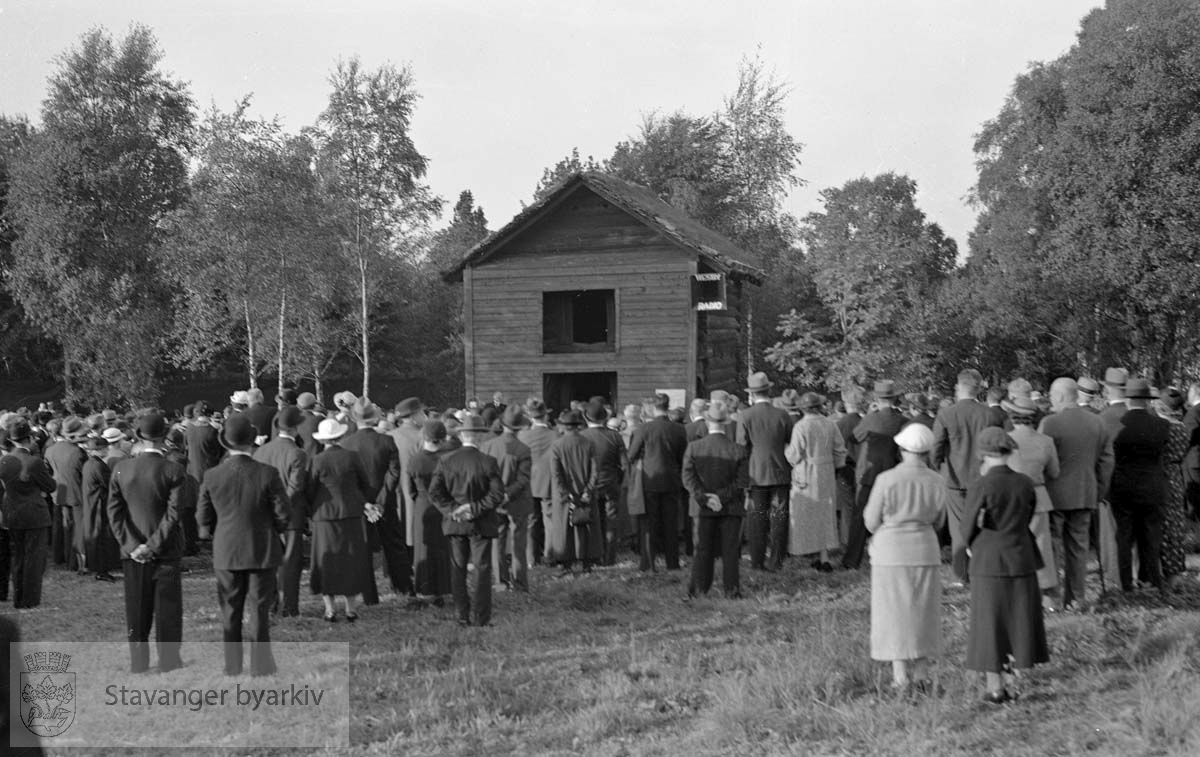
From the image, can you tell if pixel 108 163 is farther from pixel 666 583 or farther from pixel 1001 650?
pixel 1001 650

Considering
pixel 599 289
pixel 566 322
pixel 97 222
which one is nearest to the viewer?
pixel 599 289

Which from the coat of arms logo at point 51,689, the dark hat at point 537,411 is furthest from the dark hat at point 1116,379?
the coat of arms logo at point 51,689

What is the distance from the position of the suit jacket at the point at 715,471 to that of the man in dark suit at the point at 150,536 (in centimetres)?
479

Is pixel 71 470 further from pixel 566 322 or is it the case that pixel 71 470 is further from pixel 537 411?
pixel 566 322

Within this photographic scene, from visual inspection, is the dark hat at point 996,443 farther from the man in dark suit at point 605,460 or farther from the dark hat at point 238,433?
the man in dark suit at point 605,460

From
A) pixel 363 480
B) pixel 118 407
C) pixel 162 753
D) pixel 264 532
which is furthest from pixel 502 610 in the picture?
pixel 118 407

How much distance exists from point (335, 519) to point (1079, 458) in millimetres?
6937

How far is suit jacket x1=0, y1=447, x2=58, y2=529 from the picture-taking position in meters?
10.8

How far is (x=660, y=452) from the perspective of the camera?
12.3m

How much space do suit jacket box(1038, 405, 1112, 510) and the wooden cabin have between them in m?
15.4

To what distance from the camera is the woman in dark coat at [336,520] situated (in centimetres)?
1001

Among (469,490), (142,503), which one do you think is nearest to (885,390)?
(469,490)

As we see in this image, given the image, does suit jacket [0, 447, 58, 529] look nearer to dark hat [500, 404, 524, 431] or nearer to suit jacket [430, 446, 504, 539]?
suit jacket [430, 446, 504, 539]

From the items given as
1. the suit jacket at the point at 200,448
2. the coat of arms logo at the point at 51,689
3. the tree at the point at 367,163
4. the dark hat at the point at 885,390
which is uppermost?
the tree at the point at 367,163
